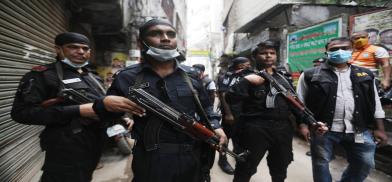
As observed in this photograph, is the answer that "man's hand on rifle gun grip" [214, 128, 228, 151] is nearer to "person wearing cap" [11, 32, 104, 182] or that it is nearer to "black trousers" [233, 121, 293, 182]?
"black trousers" [233, 121, 293, 182]

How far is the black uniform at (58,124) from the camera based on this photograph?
2.01 meters

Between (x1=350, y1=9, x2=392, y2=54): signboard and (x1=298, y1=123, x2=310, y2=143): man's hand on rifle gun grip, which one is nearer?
(x1=298, y1=123, x2=310, y2=143): man's hand on rifle gun grip

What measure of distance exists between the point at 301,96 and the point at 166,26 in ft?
5.98

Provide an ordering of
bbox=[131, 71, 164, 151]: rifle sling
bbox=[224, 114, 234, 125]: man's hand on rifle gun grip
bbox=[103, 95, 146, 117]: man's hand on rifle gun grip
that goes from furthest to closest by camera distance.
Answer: bbox=[224, 114, 234, 125]: man's hand on rifle gun grip → bbox=[131, 71, 164, 151]: rifle sling → bbox=[103, 95, 146, 117]: man's hand on rifle gun grip

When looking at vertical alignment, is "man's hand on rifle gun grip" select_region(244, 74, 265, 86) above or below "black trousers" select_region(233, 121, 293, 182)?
above

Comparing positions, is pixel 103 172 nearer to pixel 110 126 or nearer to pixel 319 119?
pixel 110 126

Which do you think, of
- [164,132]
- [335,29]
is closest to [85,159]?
[164,132]

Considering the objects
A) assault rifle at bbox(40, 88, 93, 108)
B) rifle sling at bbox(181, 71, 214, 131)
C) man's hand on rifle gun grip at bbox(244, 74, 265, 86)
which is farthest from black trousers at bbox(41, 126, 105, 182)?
man's hand on rifle gun grip at bbox(244, 74, 265, 86)

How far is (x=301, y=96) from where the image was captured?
2947 mm

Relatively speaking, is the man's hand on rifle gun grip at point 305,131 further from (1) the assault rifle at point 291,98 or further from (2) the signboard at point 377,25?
(2) the signboard at point 377,25

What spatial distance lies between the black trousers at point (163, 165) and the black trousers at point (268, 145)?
3.43ft

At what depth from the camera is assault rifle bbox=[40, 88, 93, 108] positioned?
2.09 m

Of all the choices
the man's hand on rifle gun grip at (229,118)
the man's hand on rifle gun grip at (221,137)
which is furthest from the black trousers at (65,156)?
the man's hand on rifle gun grip at (229,118)

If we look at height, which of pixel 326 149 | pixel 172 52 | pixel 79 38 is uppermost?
pixel 79 38
